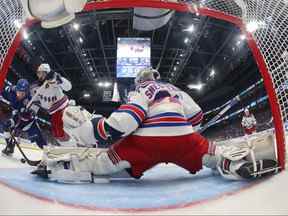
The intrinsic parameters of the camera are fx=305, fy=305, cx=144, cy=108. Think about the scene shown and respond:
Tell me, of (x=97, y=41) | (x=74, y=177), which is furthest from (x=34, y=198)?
(x=97, y=41)

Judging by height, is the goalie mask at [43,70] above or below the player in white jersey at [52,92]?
above

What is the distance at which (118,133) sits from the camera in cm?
114

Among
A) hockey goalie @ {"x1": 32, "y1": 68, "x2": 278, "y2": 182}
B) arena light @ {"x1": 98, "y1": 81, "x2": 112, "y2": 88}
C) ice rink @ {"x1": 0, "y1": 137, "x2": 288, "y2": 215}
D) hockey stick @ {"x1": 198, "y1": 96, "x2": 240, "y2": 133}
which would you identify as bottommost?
ice rink @ {"x1": 0, "y1": 137, "x2": 288, "y2": 215}

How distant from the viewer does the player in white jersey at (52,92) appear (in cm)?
213

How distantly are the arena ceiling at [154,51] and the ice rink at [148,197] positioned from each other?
16.9ft

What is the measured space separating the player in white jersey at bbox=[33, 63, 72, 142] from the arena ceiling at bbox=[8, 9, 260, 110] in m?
3.80

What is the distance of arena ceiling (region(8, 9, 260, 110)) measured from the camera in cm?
689

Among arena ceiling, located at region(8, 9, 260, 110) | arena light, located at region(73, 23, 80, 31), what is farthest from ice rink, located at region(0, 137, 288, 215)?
arena light, located at region(73, 23, 80, 31)

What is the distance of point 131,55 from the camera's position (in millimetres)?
5770

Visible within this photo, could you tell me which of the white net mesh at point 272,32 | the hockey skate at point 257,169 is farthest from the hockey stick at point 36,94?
the hockey skate at point 257,169

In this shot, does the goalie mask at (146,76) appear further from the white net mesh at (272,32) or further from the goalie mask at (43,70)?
the goalie mask at (43,70)

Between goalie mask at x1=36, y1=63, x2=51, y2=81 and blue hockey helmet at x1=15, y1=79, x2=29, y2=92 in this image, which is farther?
blue hockey helmet at x1=15, y1=79, x2=29, y2=92

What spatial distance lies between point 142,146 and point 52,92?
A: 1247 mm

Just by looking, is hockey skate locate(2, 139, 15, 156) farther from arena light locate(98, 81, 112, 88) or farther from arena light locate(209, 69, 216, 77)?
arena light locate(209, 69, 216, 77)
